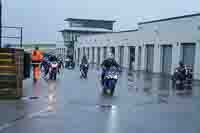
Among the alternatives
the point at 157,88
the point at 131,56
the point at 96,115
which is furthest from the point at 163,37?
the point at 96,115

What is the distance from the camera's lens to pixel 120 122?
29.8 feet

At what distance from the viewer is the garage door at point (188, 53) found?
2912 cm

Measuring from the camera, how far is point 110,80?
15.0m

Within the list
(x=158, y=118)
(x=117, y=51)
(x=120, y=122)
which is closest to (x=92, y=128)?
(x=120, y=122)

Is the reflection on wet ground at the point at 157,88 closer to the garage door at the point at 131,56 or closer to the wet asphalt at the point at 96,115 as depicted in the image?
the wet asphalt at the point at 96,115

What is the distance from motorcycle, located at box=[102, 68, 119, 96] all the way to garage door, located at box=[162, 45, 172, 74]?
1821cm

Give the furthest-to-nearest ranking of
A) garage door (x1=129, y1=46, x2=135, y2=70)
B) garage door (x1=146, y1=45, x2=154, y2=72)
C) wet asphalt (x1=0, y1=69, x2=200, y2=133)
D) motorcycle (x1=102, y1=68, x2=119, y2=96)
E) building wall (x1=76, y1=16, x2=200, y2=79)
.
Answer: garage door (x1=129, y1=46, x2=135, y2=70)
garage door (x1=146, y1=45, x2=154, y2=72)
building wall (x1=76, y1=16, x2=200, y2=79)
motorcycle (x1=102, y1=68, x2=119, y2=96)
wet asphalt (x1=0, y1=69, x2=200, y2=133)

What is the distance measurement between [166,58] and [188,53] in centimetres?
398

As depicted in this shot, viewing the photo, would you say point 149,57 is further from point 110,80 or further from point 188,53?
point 110,80

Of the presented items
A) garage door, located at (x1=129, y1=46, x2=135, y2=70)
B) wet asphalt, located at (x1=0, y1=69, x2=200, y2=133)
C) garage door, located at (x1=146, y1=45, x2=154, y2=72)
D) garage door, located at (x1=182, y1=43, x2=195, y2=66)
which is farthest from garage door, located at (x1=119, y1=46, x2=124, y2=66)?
wet asphalt, located at (x1=0, y1=69, x2=200, y2=133)

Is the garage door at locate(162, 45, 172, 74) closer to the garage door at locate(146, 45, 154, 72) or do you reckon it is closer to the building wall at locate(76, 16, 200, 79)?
the building wall at locate(76, 16, 200, 79)

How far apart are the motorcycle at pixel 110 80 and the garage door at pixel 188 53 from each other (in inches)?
594

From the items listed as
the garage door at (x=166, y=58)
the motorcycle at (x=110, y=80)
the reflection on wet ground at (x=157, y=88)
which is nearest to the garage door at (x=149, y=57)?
the garage door at (x=166, y=58)

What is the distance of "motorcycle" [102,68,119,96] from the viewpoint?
15.0 metres
